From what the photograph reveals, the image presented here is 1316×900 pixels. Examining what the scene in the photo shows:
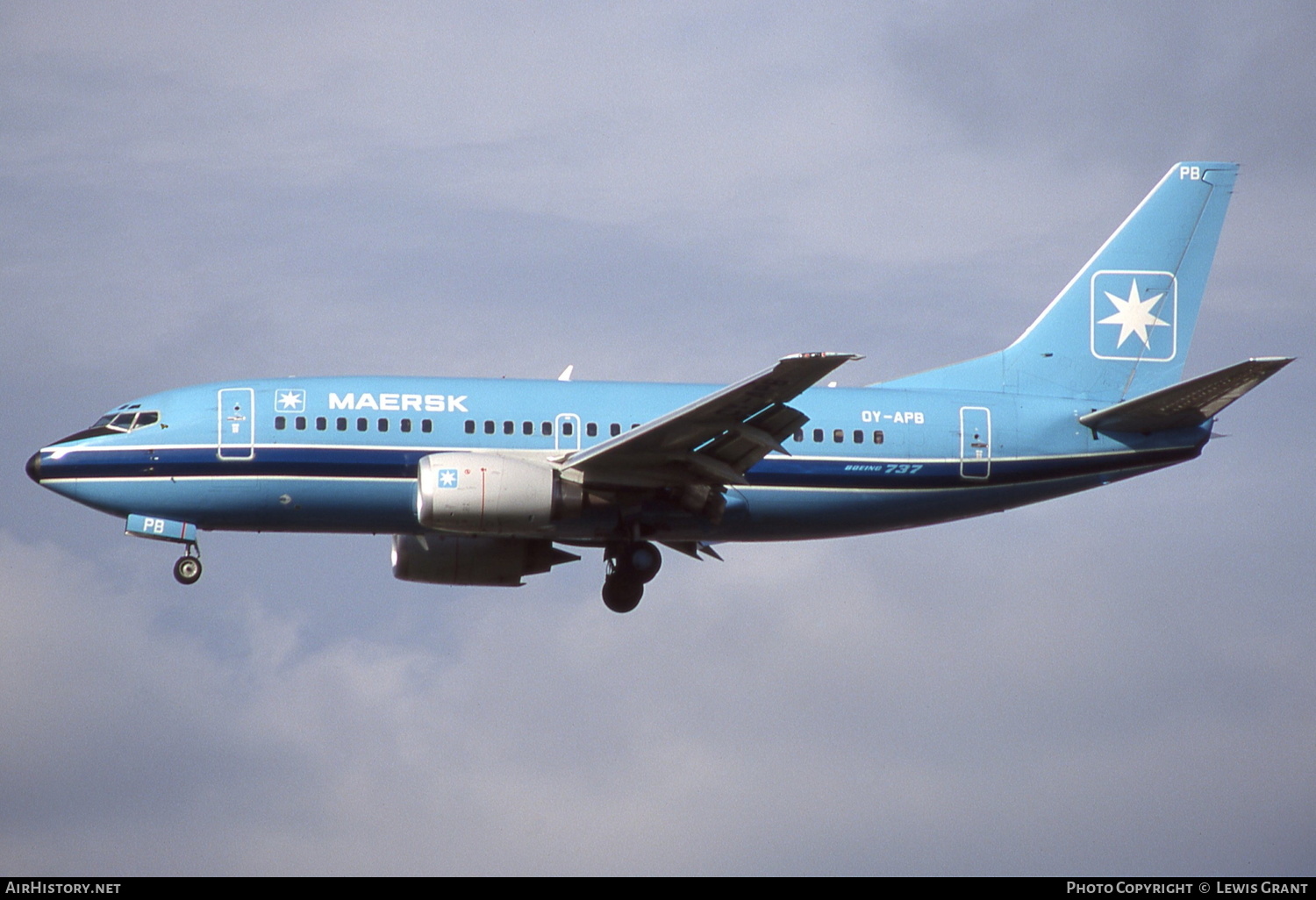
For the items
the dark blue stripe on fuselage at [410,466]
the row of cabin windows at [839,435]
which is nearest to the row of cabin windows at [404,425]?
the dark blue stripe on fuselage at [410,466]

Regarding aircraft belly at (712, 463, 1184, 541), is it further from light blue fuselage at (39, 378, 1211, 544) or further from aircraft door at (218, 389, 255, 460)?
aircraft door at (218, 389, 255, 460)

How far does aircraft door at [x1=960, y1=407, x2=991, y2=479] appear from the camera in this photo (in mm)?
39250

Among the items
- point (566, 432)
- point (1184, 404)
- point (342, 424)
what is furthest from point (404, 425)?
point (1184, 404)

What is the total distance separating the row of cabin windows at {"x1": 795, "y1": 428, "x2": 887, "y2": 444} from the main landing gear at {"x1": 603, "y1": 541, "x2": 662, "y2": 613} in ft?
13.2

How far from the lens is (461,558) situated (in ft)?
133

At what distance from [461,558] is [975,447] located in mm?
11936

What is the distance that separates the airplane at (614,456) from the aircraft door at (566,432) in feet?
0.14

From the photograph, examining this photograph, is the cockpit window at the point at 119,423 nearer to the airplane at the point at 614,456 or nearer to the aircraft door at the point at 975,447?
the airplane at the point at 614,456

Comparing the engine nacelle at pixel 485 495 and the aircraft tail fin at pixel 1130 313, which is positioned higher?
the aircraft tail fin at pixel 1130 313

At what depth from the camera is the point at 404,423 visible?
37.0m

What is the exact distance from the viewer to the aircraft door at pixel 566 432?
37.5 meters

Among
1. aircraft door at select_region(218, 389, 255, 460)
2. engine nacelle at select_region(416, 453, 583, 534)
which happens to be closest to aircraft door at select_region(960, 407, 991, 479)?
engine nacelle at select_region(416, 453, 583, 534)

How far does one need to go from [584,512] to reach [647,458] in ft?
5.90

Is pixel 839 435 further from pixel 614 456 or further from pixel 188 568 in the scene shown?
pixel 188 568
